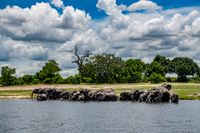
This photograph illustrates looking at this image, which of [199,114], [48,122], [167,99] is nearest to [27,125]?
[48,122]

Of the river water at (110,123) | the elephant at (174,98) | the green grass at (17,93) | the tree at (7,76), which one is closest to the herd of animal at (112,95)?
the elephant at (174,98)

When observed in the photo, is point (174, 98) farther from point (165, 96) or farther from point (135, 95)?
point (135, 95)

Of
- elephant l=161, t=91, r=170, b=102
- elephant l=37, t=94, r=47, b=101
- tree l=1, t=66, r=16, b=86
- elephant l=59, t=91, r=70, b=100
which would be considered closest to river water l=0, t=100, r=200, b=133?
elephant l=161, t=91, r=170, b=102

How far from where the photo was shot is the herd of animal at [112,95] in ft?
381

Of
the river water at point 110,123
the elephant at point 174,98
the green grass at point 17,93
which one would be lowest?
the river water at point 110,123

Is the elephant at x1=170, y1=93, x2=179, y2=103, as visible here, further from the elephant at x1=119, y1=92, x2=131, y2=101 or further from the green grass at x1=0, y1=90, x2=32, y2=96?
the green grass at x1=0, y1=90, x2=32, y2=96

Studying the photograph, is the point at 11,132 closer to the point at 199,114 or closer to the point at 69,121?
the point at 69,121

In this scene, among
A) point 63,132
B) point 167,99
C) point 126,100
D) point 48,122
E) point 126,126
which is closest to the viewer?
point 63,132

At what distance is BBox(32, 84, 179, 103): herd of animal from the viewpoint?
381 ft

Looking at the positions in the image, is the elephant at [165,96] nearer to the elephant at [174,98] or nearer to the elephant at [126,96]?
the elephant at [174,98]

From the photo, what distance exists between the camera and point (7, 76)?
19500cm

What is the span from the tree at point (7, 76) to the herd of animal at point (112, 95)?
57.2m

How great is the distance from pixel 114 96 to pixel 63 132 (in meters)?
71.0

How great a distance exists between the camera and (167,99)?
11656 centimetres
